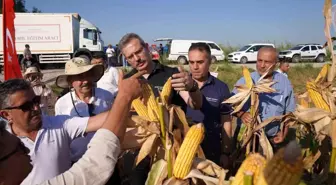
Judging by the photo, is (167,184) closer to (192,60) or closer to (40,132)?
(40,132)

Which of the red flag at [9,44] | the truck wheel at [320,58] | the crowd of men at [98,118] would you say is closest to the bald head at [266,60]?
the crowd of men at [98,118]

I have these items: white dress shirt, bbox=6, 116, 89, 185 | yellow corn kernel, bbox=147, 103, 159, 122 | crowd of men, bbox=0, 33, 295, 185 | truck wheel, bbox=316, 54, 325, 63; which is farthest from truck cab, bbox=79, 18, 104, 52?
yellow corn kernel, bbox=147, 103, 159, 122

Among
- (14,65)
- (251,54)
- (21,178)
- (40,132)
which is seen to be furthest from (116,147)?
(251,54)

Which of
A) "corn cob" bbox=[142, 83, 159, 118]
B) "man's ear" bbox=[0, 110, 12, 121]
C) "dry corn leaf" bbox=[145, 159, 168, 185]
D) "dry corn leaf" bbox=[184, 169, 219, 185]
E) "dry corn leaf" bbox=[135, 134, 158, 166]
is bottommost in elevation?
"dry corn leaf" bbox=[145, 159, 168, 185]

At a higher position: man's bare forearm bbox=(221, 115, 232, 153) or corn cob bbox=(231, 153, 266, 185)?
corn cob bbox=(231, 153, 266, 185)

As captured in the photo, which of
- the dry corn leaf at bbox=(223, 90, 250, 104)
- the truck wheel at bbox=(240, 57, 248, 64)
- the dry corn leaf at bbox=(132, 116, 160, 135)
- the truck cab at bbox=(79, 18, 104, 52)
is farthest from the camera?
the truck cab at bbox=(79, 18, 104, 52)

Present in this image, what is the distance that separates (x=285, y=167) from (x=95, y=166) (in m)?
0.76

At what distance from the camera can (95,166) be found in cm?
127

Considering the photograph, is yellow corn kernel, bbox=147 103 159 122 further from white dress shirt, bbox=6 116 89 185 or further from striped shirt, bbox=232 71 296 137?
striped shirt, bbox=232 71 296 137

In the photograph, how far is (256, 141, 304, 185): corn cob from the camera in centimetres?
94

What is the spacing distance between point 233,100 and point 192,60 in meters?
0.57

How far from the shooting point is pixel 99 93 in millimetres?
2910

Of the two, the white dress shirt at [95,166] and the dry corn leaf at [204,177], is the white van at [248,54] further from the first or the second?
the white dress shirt at [95,166]

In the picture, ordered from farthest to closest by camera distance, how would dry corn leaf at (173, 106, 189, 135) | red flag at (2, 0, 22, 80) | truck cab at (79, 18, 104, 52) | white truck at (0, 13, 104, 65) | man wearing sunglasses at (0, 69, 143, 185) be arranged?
1. truck cab at (79, 18, 104, 52)
2. white truck at (0, 13, 104, 65)
3. red flag at (2, 0, 22, 80)
4. dry corn leaf at (173, 106, 189, 135)
5. man wearing sunglasses at (0, 69, 143, 185)
